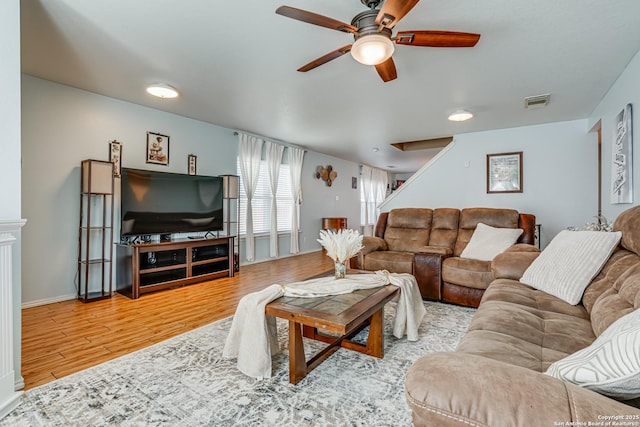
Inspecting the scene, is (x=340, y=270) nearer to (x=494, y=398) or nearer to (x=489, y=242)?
(x=494, y=398)

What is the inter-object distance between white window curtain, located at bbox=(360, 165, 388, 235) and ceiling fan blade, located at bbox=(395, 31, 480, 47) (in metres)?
6.99

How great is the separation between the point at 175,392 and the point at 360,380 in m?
1.04

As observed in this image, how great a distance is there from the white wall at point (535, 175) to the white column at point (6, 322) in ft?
17.2

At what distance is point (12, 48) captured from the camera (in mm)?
1669

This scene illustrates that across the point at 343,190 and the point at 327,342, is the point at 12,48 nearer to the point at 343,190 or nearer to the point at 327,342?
the point at 327,342

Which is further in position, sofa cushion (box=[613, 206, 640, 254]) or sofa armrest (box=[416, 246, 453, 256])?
sofa armrest (box=[416, 246, 453, 256])

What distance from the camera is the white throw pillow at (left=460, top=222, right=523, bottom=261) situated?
3.26 m

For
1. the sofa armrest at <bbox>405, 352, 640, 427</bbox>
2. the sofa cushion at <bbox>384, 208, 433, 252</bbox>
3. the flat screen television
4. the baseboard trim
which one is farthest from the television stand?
the sofa armrest at <bbox>405, 352, 640, 427</bbox>

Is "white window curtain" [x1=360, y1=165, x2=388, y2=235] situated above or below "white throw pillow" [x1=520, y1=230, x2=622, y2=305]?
above

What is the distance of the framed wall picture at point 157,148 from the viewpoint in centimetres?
405

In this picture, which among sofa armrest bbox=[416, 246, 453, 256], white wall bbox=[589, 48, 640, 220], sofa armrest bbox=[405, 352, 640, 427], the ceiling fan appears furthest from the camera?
sofa armrest bbox=[416, 246, 453, 256]

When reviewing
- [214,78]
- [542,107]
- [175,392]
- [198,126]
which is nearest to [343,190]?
[198,126]

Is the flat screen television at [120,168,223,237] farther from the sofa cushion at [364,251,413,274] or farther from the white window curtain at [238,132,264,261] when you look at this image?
the sofa cushion at [364,251,413,274]

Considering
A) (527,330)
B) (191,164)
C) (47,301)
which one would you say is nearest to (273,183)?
(191,164)
